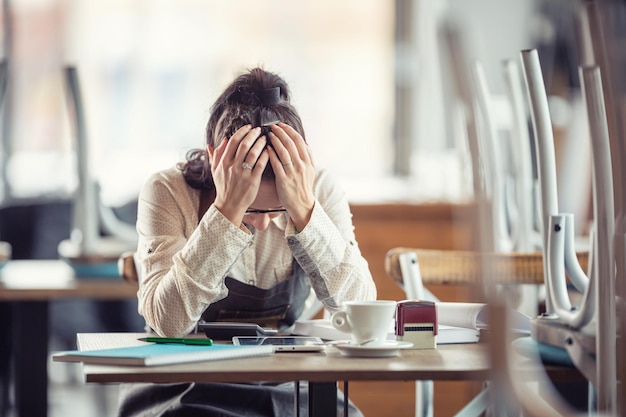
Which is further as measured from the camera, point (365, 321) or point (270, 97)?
point (270, 97)

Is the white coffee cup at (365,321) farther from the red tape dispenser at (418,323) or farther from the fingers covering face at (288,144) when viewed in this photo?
the fingers covering face at (288,144)

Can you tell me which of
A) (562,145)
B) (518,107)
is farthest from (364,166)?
(518,107)

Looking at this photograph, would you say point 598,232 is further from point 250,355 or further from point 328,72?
point 328,72

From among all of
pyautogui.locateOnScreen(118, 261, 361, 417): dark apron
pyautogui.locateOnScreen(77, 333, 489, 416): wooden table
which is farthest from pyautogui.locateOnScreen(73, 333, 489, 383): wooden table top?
pyautogui.locateOnScreen(118, 261, 361, 417): dark apron

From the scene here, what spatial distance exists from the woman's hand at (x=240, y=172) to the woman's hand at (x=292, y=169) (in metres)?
0.02

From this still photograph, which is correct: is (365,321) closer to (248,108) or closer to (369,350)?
(369,350)

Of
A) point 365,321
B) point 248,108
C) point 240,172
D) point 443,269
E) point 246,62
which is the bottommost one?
point 365,321

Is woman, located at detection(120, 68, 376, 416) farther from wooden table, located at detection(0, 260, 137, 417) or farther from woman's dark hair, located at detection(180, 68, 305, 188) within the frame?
wooden table, located at detection(0, 260, 137, 417)

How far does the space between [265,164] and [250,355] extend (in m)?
0.39

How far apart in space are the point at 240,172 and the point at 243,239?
11cm

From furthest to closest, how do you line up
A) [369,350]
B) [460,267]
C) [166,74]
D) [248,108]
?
[166,74]
[460,267]
[248,108]
[369,350]

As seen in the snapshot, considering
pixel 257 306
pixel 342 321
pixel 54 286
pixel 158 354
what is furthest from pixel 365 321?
pixel 54 286

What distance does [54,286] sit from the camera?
252 centimetres

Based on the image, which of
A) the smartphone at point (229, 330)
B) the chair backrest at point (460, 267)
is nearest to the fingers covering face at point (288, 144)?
the smartphone at point (229, 330)
